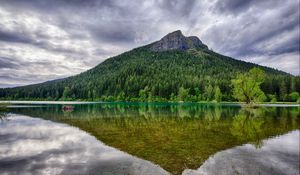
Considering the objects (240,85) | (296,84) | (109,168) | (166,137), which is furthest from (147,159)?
(296,84)

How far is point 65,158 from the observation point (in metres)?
19.3

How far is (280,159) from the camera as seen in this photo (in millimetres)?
19000

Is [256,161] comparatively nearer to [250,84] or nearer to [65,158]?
[65,158]

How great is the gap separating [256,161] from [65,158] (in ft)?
49.4

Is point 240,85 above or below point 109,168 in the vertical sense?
above

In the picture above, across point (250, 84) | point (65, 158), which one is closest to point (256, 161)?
point (65, 158)

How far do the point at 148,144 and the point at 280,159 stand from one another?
39.3ft

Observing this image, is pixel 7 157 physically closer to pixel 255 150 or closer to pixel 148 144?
pixel 148 144

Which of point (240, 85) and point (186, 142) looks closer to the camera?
point (186, 142)

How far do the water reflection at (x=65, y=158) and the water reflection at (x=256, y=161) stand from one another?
4158 mm

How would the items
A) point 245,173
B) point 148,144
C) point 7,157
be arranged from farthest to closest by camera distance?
point 148,144 → point 7,157 → point 245,173

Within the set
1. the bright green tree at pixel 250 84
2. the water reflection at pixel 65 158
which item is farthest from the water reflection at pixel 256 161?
the bright green tree at pixel 250 84

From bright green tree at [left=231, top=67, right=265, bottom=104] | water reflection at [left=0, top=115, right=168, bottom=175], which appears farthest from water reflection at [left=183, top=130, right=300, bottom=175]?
bright green tree at [left=231, top=67, right=265, bottom=104]

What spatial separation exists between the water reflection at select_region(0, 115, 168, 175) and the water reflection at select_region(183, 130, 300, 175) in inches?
164
